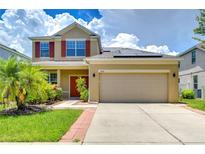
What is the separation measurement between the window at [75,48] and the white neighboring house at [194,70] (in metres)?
9.70

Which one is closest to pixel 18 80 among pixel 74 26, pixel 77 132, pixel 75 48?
pixel 77 132

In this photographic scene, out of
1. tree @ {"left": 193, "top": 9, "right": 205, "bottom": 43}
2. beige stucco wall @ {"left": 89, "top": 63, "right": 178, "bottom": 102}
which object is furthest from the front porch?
tree @ {"left": 193, "top": 9, "right": 205, "bottom": 43}

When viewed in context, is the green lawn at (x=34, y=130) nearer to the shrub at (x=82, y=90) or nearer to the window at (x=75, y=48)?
the shrub at (x=82, y=90)

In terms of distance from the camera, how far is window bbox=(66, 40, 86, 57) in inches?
970

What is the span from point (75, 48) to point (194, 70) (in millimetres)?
11206

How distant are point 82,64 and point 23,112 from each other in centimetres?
1002

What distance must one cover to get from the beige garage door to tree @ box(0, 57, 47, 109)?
22.4 feet

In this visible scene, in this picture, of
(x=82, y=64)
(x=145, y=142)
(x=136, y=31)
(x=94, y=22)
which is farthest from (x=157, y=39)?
(x=145, y=142)

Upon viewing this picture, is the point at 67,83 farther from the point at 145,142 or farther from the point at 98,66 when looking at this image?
the point at 145,142

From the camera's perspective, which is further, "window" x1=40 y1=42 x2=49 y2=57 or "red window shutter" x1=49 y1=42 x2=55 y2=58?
"window" x1=40 y1=42 x2=49 y2=57

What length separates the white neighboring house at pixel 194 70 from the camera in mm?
25516

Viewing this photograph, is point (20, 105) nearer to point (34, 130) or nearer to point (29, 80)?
point (29, 80)

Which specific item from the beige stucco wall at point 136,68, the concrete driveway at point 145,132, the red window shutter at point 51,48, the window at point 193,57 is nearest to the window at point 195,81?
the window at point 193,57

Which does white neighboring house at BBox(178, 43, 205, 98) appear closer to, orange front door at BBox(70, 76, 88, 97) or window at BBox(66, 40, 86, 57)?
window at BBox(66, 40, 86, 57)
